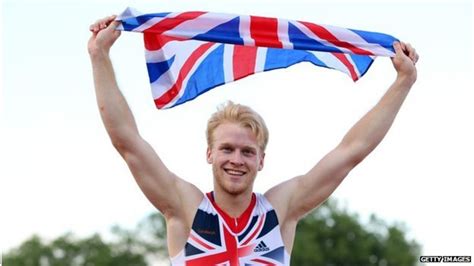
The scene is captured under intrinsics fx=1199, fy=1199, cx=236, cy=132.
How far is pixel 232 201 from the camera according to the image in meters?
9.16

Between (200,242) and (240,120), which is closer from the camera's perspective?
(200,242)

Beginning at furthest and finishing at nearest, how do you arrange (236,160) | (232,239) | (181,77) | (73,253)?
(73,253), (181,77), (232,239), (236,160)

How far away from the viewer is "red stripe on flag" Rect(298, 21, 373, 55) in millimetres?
9719

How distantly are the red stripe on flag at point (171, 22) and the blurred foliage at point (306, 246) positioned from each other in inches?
2733

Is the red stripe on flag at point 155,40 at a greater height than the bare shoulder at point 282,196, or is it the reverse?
the red stripe on flag at point 155,40

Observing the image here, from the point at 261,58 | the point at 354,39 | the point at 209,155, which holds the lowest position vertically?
the point at 209,155

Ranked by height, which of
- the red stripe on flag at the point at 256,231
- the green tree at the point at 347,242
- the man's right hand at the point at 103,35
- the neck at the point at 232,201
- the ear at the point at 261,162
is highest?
the green tree at the point at 347,242

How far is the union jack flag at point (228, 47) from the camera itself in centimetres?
955

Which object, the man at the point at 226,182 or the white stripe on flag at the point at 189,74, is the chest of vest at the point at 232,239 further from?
the white stripe on flag at the point at 189,74

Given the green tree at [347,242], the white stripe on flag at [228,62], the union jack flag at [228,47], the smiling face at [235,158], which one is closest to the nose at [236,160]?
the smiling face at [235,158]

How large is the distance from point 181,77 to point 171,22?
0.59 meters

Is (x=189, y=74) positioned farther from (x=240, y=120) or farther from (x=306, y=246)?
(x=306, y=246)

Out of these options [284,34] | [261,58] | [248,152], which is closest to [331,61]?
[261,58]

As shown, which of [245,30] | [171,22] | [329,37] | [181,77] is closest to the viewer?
[171,22]
